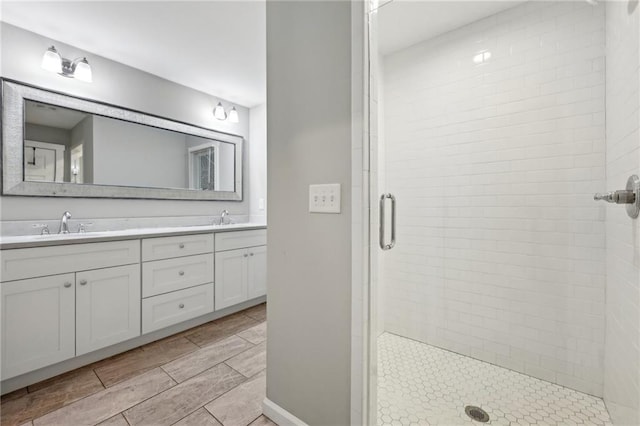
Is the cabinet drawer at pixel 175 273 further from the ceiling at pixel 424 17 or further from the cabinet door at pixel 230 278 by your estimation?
the ceiling at pixel 424 17

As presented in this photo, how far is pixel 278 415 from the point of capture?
1.35 m

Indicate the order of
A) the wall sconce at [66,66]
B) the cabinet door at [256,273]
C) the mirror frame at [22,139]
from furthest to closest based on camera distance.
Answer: the cabinet door at [256,273] → the wall sconce at [66,66] → the mirror frame at [22,139]

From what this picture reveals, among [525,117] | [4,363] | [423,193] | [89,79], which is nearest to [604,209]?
[525,117]

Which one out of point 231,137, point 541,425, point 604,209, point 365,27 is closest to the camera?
point 365,27

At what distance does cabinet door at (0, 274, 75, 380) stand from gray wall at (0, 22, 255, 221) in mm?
721

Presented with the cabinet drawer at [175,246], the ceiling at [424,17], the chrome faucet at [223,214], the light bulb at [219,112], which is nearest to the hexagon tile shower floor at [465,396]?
the cabinet drawer at [175,246]

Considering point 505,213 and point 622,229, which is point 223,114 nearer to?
point 505,213

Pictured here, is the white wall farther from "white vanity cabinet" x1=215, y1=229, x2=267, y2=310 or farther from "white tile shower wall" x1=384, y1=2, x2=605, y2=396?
"white tile shower wall" x1=384, y1=2, x2=605, y2=396

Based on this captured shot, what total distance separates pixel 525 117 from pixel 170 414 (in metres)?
2.60

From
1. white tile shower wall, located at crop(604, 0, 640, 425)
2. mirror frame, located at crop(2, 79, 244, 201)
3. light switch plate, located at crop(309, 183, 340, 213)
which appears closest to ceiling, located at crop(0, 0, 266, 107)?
mirror frame, located at crop(2, 79, 244, 201)

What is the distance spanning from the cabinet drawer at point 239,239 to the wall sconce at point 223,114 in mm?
1376

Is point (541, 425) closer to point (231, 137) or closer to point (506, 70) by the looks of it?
point (506, 70)

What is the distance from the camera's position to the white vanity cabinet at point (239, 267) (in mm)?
2611

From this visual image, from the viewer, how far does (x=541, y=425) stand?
1368 mm
